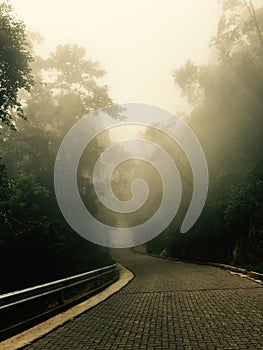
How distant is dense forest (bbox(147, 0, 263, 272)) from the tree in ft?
50.6

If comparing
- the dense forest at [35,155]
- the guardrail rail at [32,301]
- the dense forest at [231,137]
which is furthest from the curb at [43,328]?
the dense forest at [231,137]

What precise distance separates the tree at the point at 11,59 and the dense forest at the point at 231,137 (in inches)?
607

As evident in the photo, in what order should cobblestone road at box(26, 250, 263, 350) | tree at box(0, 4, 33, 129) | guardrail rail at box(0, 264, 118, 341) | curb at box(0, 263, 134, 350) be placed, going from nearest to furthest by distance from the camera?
cobblestone road at box(26, 250, 263, 350) → curb at box(0, 263, 134, 350) → guardrail rail at box(0, 264, 118, 341) → tree at box(0, 4, 33, 129)

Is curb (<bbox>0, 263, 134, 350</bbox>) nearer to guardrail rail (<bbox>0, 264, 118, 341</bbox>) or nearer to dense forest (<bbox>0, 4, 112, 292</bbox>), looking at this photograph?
guardrail rail (<bbox>0, 264, 118, 341</bbox>)

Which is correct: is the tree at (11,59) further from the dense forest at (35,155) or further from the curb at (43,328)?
the curb at (43,328)

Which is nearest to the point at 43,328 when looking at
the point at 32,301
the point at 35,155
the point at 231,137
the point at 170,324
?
the point at 32,301

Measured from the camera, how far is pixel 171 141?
38.9m

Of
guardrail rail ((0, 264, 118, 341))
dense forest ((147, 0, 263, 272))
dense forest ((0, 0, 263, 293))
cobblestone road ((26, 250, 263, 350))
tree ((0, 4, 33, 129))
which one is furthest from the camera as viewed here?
dense forest ((147, 0, 263, 272))

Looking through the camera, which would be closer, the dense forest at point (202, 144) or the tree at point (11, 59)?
the tree at point (11, 59)

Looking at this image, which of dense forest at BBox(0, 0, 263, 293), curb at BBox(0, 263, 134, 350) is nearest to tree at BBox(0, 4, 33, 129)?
dense forest at BBox(0, 0, 263, 293)

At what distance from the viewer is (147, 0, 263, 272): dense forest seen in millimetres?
23141

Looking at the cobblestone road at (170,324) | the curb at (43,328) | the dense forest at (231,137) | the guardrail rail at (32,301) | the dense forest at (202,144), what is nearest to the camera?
the cobblestone road at (170,324)

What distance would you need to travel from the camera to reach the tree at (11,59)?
46.4 feet

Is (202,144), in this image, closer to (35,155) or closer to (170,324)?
(35,155)
